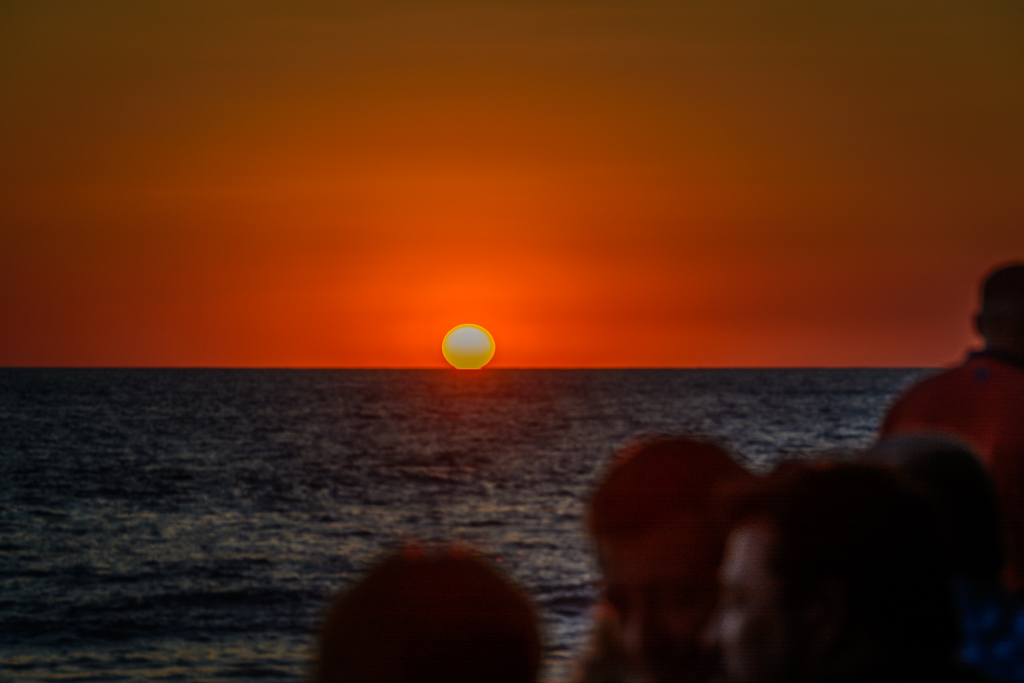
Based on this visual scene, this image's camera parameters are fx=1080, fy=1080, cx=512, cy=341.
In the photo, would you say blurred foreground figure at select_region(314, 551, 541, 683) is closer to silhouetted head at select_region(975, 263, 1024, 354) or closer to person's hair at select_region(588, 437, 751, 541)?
person's hair at select_region(588, 437, 751, 541)

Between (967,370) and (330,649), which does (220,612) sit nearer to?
(967,370)

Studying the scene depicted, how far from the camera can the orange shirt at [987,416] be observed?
3650 millimetres

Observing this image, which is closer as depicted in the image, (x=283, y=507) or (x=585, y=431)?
(x=283, y=507)

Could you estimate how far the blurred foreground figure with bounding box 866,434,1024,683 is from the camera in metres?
2.21

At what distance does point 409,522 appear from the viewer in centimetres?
2703

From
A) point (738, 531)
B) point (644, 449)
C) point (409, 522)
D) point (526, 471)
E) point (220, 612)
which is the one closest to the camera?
point (738, 531)

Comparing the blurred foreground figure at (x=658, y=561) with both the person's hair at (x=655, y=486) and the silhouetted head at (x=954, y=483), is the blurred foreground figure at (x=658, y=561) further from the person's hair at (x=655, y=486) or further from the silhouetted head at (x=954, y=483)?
the silhouetted head at (x=954, y=483)

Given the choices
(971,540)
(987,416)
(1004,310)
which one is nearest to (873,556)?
(971,540)

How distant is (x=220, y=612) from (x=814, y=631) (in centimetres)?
1591

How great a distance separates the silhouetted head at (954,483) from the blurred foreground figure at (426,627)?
3.06 feet

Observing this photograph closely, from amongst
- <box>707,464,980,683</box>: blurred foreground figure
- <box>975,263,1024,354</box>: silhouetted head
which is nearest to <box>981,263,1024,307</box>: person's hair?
<box>975,263,1024,354</box>: silhouetted head

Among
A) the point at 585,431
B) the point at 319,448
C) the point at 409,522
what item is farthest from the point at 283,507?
the point at 585,431

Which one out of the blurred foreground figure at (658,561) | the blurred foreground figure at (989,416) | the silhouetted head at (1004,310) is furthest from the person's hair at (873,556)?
A: the silhouetted head at (1004,310)

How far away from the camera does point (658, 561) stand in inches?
94.3
